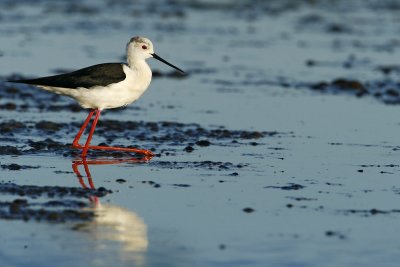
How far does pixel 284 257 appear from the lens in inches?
251

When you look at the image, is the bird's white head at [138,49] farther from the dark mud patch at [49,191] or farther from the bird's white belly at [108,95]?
the dark mud patch at [49,191]

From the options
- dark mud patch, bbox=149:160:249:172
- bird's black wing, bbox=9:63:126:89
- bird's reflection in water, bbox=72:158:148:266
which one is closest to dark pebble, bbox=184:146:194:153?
dark mud patch, bbox=149:160:249:172

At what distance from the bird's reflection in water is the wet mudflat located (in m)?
0.01

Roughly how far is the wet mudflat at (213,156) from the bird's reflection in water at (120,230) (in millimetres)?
14

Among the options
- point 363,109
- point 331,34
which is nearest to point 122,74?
point 363,109

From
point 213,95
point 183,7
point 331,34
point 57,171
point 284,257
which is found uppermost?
point 183,7

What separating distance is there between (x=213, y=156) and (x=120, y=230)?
2.82 metres

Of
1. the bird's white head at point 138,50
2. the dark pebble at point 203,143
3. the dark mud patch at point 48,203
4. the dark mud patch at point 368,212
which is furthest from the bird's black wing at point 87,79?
the dark mud patch at point 368,212

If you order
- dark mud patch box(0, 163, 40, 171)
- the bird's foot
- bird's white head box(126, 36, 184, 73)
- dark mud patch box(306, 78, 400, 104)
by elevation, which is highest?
dark mud patch box(306, 78, 400, 104)

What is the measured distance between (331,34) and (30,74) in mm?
7623

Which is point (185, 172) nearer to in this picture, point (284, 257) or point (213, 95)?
point (284, 257)

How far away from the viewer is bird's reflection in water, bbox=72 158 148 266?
6.45m

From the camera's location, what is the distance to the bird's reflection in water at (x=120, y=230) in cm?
645

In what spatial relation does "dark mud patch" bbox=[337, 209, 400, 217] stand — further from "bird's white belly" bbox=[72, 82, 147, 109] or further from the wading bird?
"bird's white belly" bbox=[72, 82, 147, 109]
